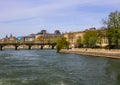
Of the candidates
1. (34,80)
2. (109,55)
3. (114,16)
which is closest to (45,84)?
(34,80)

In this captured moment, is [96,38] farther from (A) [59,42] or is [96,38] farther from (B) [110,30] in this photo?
(B) [110,30]

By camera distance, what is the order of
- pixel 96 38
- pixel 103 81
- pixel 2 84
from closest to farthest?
pixel 2 84, pixel 103 81, pixel 96 38

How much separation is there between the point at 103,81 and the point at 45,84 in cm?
764

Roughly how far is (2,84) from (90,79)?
11.9 meters

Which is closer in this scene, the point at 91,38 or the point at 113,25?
the point at 113,25

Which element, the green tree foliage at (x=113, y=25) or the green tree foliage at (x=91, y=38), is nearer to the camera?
the green tree foliage at (x=113, y=25)

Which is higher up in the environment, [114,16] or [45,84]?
[114,16]

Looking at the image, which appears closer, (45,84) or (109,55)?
(45,84)

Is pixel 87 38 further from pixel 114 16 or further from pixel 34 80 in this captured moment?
pixel 34 80

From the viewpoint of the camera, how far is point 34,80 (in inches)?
1690

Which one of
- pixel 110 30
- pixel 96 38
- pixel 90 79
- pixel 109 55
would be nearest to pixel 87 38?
pixel 96 38

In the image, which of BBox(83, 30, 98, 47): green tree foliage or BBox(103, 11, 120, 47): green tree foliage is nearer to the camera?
BBox(103, 11, 120, 47): green tree foliage

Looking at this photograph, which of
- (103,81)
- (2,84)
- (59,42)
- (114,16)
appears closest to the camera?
(2,84)

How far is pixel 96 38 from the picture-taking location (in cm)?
13888
